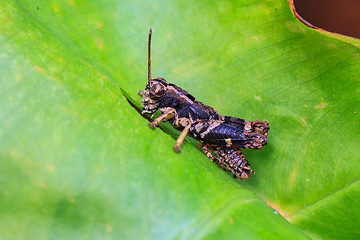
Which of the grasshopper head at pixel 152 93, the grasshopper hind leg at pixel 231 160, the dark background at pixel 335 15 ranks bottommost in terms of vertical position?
the dark background at pixel 335 15

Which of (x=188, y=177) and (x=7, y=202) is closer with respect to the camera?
(x=7, y=202)

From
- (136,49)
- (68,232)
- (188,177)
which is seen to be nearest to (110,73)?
(136,49)

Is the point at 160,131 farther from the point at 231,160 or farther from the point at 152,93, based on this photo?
the point at 231,160

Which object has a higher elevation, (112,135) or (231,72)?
(112,135)

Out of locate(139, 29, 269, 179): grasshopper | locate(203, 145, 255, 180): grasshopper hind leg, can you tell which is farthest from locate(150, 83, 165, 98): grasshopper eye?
locate(203, 145, 255, 180): grasshopper hind leg

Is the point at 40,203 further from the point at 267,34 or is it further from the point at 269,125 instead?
the point at 267,34

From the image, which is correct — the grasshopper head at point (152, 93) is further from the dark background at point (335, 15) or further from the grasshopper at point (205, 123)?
the dark background at point (335, 15)

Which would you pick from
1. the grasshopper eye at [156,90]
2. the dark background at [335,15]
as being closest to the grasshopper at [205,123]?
the grasshopper eye at [156,90]

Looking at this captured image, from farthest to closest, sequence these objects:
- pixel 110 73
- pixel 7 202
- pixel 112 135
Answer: pixel 110 73 < pixel 112 135 < pixel 7 202
